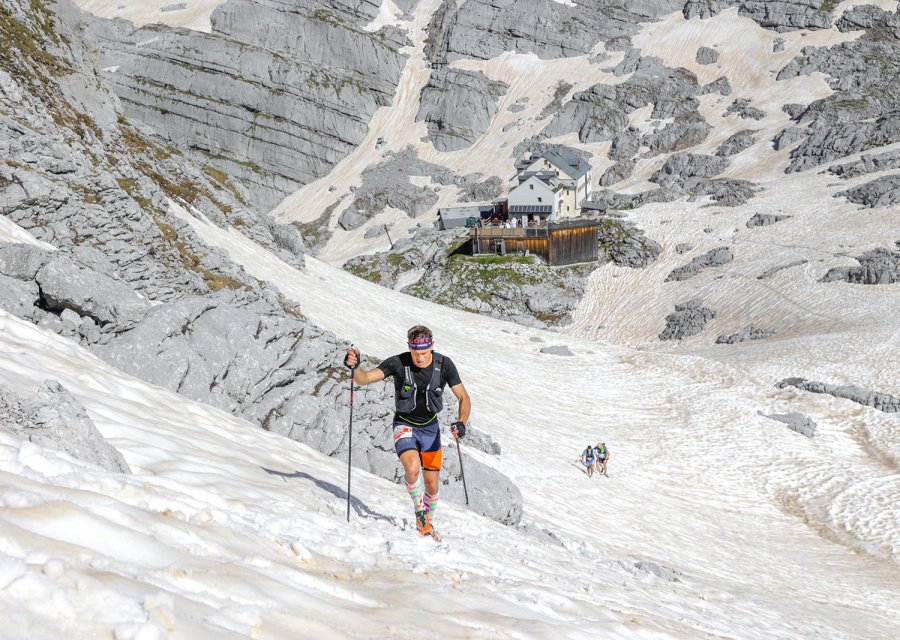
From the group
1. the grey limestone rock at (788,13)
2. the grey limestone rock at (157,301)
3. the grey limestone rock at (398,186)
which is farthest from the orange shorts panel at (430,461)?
the grey limestone rock at (788,13)

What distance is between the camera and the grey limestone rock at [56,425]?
706 cm

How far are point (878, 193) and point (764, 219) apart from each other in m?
10.7

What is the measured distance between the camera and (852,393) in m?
35.5

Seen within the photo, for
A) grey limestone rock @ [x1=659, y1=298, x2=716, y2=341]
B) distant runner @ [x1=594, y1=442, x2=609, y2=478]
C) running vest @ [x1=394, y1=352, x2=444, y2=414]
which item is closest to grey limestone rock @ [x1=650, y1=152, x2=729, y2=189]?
grey limestone rock @ [x1=659, y1=298, x2=716, y2=341]

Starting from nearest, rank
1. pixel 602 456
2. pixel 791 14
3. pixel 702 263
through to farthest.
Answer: pixel 602 456
pixel 702 263
pixel 791 14

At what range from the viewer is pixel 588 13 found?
486 feet

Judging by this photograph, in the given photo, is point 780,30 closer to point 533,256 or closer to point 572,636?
point 533,256

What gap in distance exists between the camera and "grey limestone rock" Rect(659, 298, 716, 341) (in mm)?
59281

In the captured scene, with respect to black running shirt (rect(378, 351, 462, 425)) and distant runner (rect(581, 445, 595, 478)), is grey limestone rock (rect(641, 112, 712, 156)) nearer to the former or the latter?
distant runner (rect(581, 445, 595, 478))

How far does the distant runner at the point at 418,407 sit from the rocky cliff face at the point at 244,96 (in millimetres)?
130447

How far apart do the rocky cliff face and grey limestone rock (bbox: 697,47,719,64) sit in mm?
64844

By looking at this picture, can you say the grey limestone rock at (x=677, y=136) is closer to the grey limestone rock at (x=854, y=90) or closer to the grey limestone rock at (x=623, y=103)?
the grey limestone rock at (x=623, y=103)

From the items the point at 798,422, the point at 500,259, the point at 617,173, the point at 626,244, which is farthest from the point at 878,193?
the point at 798,422

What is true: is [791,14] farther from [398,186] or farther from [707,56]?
[398,186]
